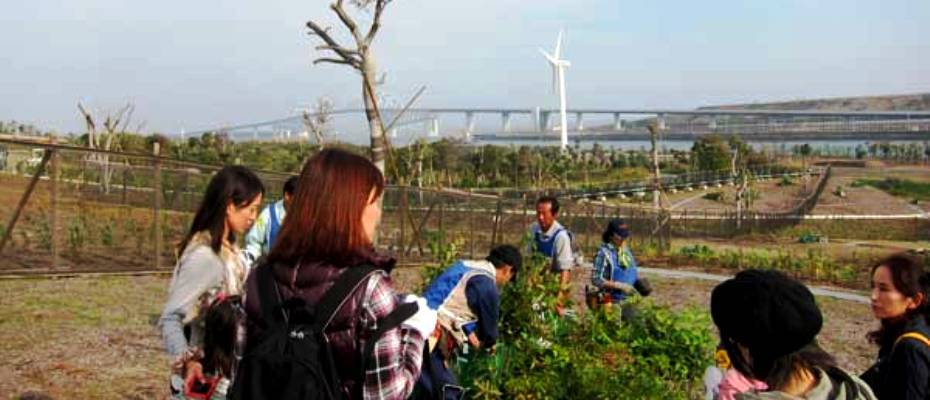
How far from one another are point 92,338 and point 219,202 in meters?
5.23

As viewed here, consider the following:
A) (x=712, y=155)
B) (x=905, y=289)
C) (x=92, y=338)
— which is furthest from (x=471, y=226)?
(x=712, y=155)

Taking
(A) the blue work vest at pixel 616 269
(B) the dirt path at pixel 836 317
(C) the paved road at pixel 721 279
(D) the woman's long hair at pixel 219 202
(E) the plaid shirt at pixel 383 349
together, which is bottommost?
(C) the paved road at pixel 721 279

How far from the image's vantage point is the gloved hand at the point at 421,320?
254cm

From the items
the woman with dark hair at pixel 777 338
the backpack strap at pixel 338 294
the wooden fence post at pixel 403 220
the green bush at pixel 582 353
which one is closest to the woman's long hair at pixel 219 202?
the backpack strap at pixel 338 294

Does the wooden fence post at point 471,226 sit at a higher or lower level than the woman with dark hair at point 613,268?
lower

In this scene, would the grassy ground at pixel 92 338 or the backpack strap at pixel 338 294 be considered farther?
the grassy ground at pixel 92 338

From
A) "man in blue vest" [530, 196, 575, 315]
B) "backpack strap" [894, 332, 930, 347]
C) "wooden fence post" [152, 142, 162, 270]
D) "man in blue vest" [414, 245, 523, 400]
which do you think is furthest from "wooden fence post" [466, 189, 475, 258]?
"backpack strap" [894, 332, 930, 347]

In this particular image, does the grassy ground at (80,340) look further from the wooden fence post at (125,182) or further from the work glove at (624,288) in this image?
the work glove at (624,288)

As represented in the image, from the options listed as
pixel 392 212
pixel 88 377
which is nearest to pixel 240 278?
pixel 88 377

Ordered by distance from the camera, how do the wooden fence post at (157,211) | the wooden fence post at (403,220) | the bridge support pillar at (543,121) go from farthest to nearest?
the bridge support pillar at (543,121) < the wooden fence post at (403,220) < the wooden fence post at (157,211)

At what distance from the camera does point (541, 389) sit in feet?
14.3

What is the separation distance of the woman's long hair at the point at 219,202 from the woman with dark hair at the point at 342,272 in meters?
1.00

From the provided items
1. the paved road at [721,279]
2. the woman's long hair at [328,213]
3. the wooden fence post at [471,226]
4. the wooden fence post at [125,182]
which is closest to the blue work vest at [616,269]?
the woman's long hair at [328,213]

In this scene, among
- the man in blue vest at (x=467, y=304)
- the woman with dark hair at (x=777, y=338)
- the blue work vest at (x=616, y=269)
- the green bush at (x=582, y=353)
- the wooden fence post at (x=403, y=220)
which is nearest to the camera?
the woman with dark hair at (x=777, y=338)
